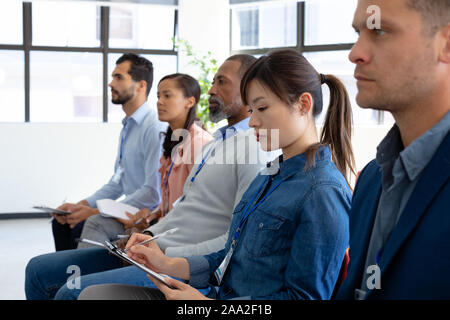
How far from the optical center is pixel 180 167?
95.2 inches

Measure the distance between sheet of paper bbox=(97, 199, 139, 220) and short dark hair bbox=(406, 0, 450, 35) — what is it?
83.0 inches

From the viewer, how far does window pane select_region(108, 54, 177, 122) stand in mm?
6560

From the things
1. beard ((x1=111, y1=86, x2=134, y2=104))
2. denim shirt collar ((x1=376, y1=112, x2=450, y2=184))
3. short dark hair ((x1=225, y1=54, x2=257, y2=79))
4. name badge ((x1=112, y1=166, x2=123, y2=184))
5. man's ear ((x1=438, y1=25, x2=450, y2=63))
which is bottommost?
name badge ((x1=112, y1=166, x2=123, y2=184))

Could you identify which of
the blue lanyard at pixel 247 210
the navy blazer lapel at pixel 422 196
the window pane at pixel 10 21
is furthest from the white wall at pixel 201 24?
the navy blazer lapel at pixel 422 196

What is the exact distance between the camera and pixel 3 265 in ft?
13.7

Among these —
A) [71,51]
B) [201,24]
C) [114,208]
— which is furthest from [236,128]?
[71,51]

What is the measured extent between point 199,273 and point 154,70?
212 inches

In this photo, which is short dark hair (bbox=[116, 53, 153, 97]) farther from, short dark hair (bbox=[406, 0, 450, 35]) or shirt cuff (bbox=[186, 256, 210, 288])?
short dark hair (bbox=[406, 0, 450, 35])

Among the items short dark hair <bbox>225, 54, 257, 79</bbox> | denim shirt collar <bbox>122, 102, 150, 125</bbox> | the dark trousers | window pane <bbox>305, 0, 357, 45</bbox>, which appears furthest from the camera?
window pane <bbox>305, 0, 357, 45</bbox>

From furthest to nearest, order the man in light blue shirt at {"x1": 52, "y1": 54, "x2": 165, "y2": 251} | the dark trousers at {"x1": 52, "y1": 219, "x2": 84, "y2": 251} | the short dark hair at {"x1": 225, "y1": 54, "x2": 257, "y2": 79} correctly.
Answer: the dark trousers at {"x1": 52, "y1": 219, "x2": 84, "y2": 251} → the man in light blue shirt at {"x1": 52, "y1": 54, "x2": 165, "y2": 251} → the short dark hair at {"x1": 225, "y1": 54, "x2": 257, "y2": 79}

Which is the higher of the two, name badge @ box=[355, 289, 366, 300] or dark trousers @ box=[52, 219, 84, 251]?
name badge @ box=[355, 289, 366, 300]

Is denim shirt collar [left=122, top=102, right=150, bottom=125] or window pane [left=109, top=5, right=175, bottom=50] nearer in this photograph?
denim shirt collar [left=122, top=102, right=150, bottom=125]

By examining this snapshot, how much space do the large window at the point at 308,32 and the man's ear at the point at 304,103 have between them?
15.4ft

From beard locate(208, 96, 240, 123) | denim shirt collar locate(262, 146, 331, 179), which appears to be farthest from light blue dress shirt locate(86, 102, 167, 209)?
denim shirt collar locate(262, 146, 331, 179)
